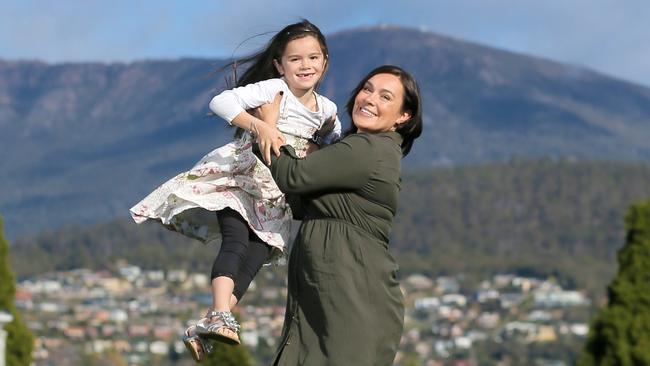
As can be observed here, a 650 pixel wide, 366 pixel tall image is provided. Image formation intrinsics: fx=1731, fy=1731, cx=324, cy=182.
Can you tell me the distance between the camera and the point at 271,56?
6207 millimetres

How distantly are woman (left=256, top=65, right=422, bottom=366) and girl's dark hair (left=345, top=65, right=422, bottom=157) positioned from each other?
4cm

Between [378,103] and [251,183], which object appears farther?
[251,183]

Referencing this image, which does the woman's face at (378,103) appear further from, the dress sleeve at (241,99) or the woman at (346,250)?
the dress sleeve at (241,99)

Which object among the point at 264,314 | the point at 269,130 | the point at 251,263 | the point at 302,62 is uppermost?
the point at 302,62

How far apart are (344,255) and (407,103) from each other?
1.89ft

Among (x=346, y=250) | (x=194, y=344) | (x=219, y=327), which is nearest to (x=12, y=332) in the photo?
(x=194, y=344)

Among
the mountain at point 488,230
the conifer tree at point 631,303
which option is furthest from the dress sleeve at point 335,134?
the mountain at point 488,230

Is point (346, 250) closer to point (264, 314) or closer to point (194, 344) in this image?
point (194, 344)

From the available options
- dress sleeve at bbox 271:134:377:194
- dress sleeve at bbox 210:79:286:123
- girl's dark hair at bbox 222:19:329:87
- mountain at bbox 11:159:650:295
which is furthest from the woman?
mountain at bbox 11:159:650:295

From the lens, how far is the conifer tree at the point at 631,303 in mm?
22312

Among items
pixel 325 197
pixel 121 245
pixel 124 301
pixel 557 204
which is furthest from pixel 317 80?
pixel 557 204

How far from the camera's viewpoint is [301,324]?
5.65 meters

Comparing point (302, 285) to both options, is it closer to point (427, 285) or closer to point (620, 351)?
point (620, 351)

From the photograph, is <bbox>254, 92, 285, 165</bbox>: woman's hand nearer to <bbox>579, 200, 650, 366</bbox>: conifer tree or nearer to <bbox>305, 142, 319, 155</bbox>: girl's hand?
<bbox>305, 142, 319, 155</bbox>: girl's hand
